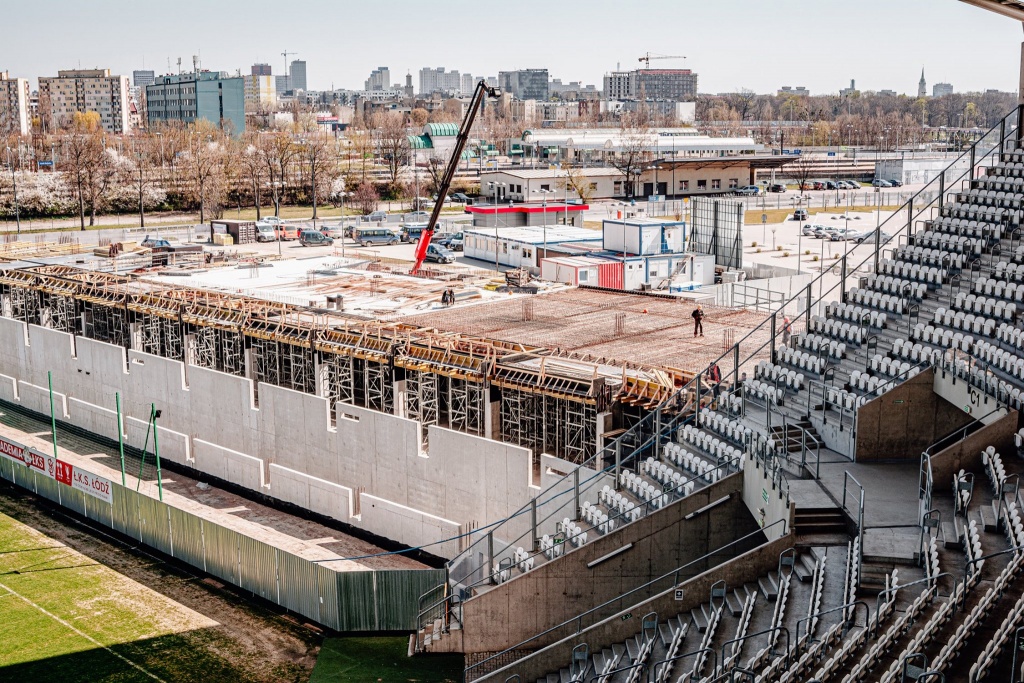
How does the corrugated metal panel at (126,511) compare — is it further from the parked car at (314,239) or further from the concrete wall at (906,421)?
the parked car at (314,239)

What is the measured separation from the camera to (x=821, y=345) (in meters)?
26.3

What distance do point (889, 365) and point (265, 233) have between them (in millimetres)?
55522

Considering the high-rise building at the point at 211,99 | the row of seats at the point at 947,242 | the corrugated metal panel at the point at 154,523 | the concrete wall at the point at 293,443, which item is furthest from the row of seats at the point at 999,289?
the high-rise building at the point at 211,99

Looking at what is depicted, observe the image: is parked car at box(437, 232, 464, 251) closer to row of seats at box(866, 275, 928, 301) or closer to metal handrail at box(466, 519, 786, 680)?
row of seats at box(866, 275, 928, 301)

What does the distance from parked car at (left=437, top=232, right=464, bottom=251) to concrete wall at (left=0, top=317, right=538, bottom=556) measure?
27718 millimetres

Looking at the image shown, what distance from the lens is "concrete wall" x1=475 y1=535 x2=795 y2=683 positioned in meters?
19.0

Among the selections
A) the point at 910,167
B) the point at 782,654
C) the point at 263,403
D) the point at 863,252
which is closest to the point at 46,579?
the point at 263,403

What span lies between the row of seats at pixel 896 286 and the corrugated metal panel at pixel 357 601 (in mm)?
13584

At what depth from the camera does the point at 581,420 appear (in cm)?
2827

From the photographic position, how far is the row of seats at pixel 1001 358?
21609mm

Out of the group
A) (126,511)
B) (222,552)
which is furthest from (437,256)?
(222,552)

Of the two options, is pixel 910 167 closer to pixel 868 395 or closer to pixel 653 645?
pixel 868 395

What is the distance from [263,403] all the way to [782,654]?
20.9 metres

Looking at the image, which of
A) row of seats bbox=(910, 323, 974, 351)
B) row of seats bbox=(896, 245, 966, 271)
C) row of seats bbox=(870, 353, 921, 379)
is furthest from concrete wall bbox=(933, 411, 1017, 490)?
row of seats bbox=(896, 245, 966, 271)
